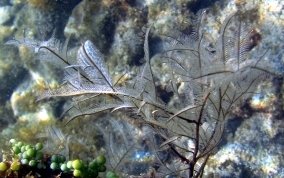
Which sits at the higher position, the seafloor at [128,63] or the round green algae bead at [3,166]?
the seafloor at [128,63]

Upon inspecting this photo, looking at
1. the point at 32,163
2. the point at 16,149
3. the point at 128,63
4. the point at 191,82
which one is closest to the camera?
the point at 191,82

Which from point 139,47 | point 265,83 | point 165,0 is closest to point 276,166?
point 265,83

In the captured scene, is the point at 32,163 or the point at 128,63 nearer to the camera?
the point at 32,163

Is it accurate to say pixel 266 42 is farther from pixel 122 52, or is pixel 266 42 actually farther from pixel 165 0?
pixel 122 52

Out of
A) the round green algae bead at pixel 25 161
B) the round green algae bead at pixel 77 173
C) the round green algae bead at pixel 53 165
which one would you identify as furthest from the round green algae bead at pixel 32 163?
the round green algae bead at pixel 77 173

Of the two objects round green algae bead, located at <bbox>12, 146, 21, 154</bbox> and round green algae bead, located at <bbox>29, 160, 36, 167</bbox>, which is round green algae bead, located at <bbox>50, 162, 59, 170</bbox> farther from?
round green algae bead, located at <bbox>12, 146, 21, 154</bbox>

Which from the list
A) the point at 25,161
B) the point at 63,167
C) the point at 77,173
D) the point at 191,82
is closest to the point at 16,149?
the point at 25,161

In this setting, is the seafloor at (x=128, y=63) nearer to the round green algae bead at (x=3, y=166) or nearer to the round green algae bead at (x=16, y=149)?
the round green algae bead at (x=16, y=149)

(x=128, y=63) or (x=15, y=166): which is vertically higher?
(x=128, y=63)

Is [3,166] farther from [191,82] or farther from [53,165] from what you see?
[191,82]
